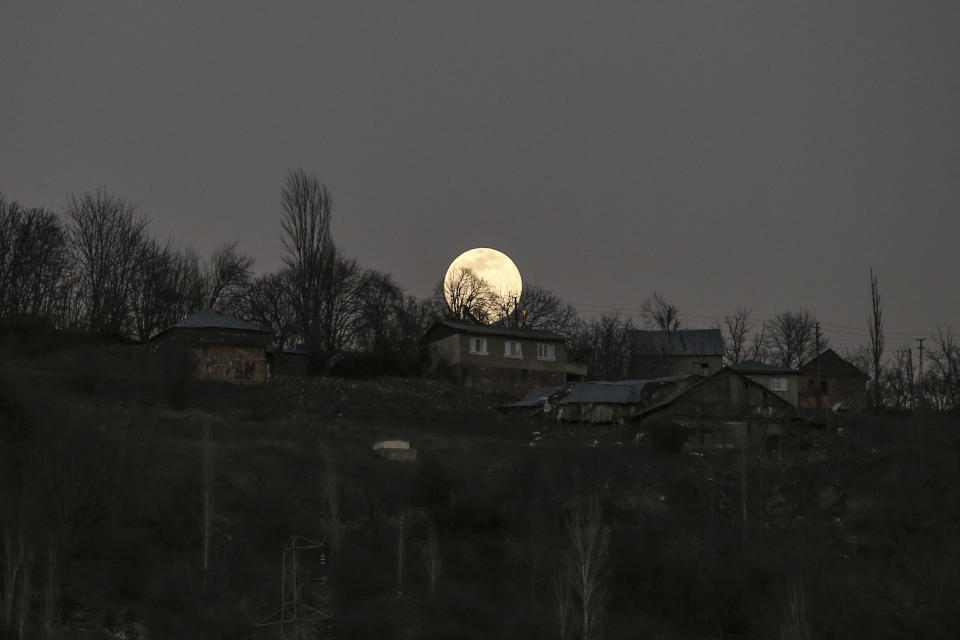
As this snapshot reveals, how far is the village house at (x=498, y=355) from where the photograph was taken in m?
61.2

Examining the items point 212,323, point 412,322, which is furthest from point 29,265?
point 412,322

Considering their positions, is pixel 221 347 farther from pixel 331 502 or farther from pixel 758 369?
pixel 758 369

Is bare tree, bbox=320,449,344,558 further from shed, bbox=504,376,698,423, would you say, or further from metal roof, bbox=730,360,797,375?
metal roof, bbox=730,360,797,375

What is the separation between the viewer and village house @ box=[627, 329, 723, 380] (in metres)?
81.7

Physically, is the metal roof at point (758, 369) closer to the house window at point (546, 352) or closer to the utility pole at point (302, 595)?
the house window at point (546, 352)

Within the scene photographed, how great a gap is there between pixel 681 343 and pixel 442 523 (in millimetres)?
54425

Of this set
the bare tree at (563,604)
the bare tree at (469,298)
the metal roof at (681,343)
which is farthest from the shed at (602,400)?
the metal roof at (681,343)

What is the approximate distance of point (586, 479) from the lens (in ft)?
123

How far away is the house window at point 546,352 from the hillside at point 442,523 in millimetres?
18639

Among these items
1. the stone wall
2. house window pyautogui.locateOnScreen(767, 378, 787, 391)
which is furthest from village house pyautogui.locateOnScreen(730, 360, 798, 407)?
the stone wall

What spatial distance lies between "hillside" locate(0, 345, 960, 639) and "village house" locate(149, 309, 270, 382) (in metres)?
4.65

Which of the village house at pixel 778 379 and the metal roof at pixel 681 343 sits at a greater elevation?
the metal roof at pixel 681 343

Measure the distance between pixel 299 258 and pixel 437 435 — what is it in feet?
82.9

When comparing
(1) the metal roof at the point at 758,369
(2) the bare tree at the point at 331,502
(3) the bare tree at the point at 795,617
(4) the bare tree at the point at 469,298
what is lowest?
(3) the bare tree at the point at 795,617
